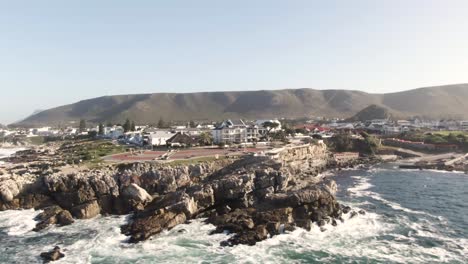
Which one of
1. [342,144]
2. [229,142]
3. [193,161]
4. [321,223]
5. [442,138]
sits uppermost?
[229,142]

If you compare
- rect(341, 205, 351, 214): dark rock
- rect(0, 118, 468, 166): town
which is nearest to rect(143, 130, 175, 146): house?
rect(0, 118, 468, 166): town

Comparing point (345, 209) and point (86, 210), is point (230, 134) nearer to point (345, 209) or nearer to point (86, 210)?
point (345, 209)

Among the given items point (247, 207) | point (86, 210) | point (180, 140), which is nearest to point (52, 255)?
point (86, 210)

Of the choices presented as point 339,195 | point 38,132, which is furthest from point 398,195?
point 38,132

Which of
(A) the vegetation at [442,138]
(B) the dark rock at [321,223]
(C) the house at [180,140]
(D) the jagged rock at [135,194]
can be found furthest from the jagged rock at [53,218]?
(A) the vegetation at [442,138]

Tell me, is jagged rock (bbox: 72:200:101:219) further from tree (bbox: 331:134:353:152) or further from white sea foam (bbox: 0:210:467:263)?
tree (bbox: 331:134:353:152)

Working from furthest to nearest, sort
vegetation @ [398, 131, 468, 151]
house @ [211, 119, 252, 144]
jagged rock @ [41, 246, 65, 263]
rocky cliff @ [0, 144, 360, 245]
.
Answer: vegetation @ [398, 131, 468, 151] < house @ [211, 119, 252, 144] < rocky cliff @ [0, 144, 360, 245] < jagged rock @ [41, 246, 65, 263]
